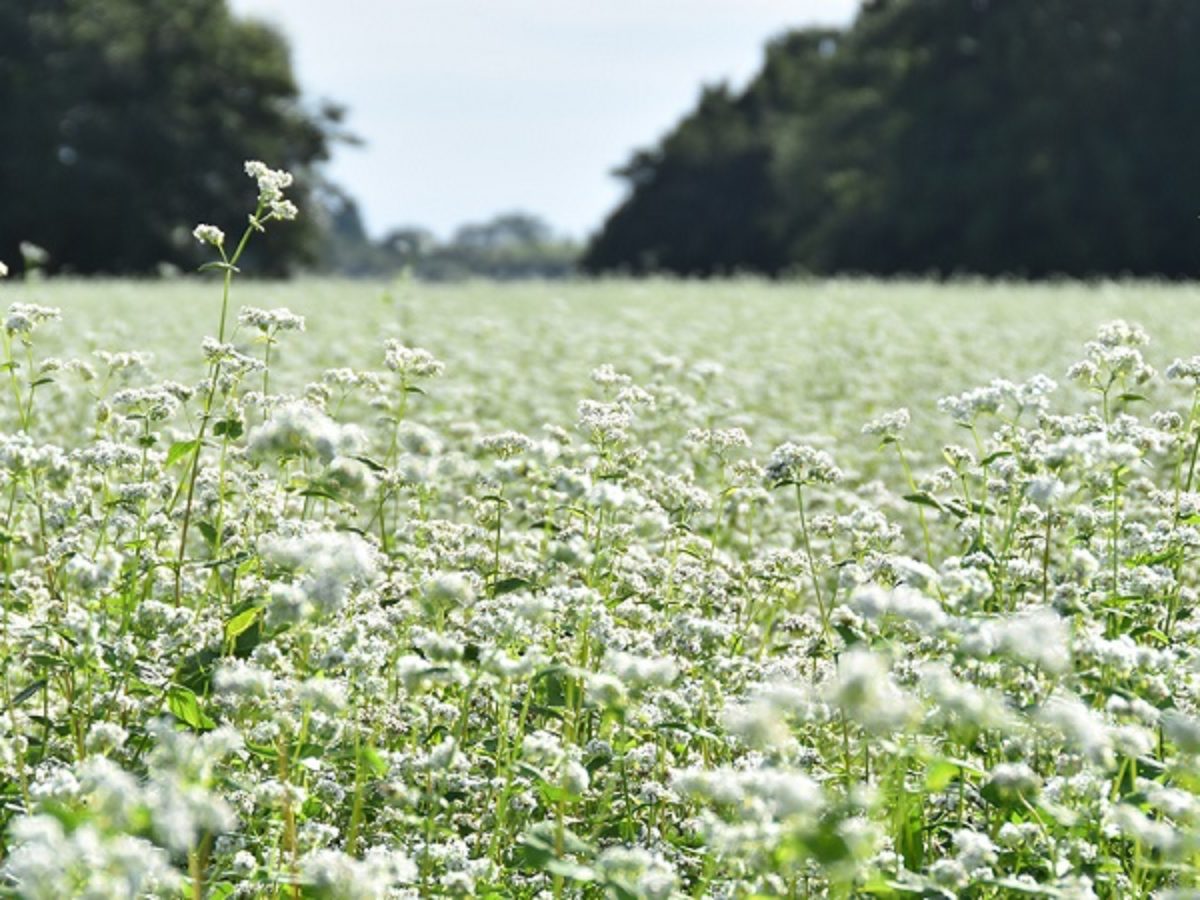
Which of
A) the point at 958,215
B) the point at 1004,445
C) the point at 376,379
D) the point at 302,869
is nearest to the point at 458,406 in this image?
the point at 376,379

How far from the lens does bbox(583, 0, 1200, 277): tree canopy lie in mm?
48625

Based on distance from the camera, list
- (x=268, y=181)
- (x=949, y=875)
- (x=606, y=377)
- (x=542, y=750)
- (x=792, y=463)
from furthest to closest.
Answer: (x=606, y=377), (x=268, y=181), (x=792, y=463), (x=542, y=750), (x=949, y=875)

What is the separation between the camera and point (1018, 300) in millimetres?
23672

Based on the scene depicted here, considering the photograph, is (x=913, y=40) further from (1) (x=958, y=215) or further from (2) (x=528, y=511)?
(2) (x=528, y=511)

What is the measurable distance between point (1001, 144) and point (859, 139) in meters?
5.46

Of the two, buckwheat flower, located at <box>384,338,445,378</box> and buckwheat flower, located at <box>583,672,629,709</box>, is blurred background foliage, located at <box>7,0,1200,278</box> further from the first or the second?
buckwheat flower, located at <box>583,672,629,709</box>

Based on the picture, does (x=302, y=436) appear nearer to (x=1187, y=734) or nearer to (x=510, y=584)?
(x=510, y=584)

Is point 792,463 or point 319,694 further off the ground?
point 792,463

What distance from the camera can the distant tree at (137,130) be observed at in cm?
5269

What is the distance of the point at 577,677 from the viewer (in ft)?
15.0

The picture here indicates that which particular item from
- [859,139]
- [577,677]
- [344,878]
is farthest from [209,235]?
[859,139]

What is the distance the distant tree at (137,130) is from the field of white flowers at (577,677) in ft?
156

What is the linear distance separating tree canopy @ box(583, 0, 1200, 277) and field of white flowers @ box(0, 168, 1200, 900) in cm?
3982

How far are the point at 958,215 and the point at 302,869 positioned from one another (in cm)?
4976
